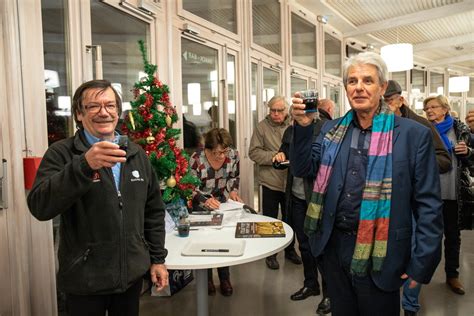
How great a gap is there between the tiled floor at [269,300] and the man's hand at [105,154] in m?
1.89

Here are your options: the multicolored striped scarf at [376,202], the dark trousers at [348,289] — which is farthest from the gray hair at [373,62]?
the dark trousers at [348,289]

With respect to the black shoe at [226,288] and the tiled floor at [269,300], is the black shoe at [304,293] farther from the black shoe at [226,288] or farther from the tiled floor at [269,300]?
the black shoe at [226,288]

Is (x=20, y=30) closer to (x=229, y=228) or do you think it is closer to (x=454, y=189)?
(x=229, y=228)

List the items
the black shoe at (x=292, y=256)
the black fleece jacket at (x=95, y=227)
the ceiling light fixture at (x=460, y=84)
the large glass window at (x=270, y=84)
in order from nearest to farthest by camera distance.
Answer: the black fleece jacket at (x=95, y=227)
the black shoe at (x=292, y=256)
the large glass window at (x=270, y=84)
the ceiling light fixture at (x=460, y=84)

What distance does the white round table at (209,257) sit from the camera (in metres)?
1.69

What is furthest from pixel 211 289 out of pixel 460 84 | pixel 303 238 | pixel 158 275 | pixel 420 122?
pixel 460 84

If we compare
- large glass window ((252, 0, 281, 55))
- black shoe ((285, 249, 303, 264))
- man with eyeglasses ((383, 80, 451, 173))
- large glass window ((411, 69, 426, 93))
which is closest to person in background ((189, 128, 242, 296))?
black shoe ((285, 249, 303, 264))

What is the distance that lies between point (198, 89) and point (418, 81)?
9.33 metres

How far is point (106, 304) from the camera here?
146cm

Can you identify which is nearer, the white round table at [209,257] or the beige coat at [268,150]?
the white round table at [209,257]

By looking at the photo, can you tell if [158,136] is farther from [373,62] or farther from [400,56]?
[400,56]

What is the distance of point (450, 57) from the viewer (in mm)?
10461

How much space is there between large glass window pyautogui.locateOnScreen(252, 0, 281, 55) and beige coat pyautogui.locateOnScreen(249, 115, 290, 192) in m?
1.69

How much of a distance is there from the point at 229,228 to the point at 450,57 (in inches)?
419
